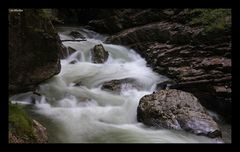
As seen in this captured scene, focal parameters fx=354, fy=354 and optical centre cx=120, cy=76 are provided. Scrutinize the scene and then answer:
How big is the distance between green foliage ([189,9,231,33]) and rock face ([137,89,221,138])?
4.53 m

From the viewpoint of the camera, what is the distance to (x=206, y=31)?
13.5 metres

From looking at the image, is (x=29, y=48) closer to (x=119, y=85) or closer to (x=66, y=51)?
(x=119, y=85)

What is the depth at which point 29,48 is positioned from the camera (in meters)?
10.5

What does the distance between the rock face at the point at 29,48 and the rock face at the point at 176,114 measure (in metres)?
3.41

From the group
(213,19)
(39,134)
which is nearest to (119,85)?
(213,19)

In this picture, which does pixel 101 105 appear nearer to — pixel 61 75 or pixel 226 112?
pixel 61 75

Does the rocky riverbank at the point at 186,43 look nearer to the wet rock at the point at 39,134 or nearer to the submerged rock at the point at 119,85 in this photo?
the submerged rock at the point at 119,85

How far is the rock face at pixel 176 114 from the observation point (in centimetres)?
877

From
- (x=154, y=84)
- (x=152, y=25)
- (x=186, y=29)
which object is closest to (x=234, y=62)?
(x=154, y=84)

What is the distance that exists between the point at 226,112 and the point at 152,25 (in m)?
7.05

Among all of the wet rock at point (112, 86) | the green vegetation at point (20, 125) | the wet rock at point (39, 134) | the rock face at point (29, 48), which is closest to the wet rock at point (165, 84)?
the wet rock at point (112, 86)

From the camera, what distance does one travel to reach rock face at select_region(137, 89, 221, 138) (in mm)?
8773

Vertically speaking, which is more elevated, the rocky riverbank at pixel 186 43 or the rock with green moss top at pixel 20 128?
the rocky riverbank at pixel 186 43

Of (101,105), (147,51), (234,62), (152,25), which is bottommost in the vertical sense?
(101,105)
